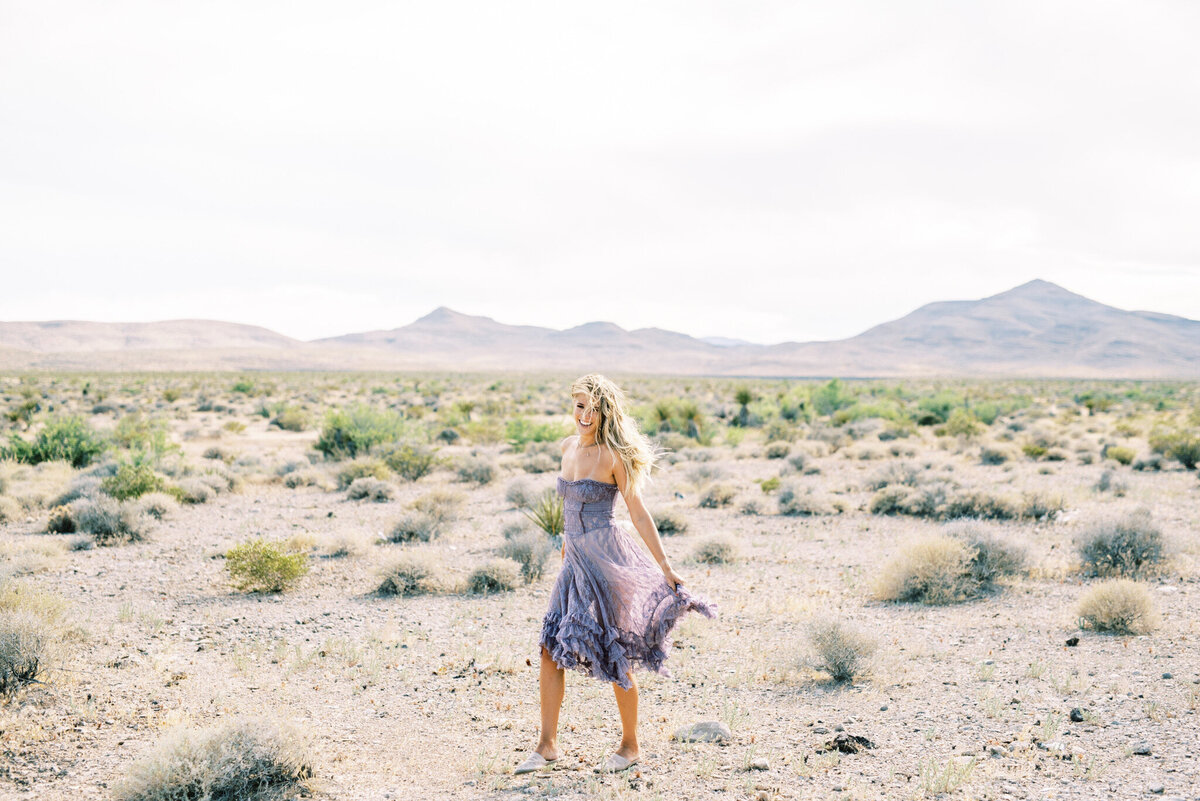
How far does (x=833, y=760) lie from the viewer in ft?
16.5

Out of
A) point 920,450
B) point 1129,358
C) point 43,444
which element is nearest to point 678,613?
point 43,444

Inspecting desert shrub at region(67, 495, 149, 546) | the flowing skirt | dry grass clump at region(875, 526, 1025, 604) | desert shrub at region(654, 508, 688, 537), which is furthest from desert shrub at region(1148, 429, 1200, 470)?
desert shrub at region(67, 495, 149, 546)

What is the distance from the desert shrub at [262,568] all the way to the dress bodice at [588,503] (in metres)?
5.36

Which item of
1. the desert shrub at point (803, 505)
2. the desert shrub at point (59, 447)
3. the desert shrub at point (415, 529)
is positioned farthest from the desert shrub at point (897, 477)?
the desert shrub at point (59, 447)

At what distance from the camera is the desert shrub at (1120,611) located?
7410 mm

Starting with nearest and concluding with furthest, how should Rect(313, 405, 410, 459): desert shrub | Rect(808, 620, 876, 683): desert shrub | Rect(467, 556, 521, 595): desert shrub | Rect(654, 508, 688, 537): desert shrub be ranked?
Rect(808, 620, 876, 683): desert shrub, Rect(467, 556, 521, 595): desert shrub, Rect(654, 508, 688, 537): desert shrub, Rect(313, 405, 410, 459): desert shrub

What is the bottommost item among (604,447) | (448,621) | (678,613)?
(448,621)

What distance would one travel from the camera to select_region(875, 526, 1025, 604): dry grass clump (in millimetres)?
8812

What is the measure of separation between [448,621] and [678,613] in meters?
4.04

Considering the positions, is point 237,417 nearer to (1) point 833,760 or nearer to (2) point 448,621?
(2) point 448,621

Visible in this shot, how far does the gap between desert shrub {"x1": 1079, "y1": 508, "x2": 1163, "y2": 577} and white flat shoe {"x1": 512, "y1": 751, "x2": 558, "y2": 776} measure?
761 centimetres

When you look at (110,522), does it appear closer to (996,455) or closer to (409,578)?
(409,578)

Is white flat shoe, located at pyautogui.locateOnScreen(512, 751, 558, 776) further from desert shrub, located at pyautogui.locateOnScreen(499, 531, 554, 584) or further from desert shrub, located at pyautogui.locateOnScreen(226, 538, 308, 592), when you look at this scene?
desert shrub, located at pyautogui.locateOnScreen(226, 538, 308, 592)

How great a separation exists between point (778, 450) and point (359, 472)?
11.4 metres
